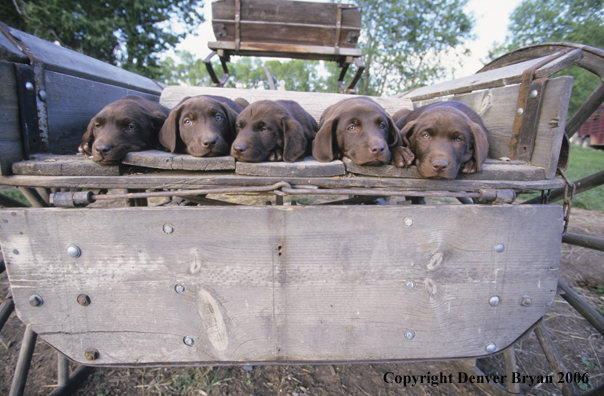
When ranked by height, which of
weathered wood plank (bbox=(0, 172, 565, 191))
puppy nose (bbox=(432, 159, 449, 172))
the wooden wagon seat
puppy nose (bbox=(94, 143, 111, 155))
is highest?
the wooden wagon seat

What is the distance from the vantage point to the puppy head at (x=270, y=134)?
2174 mm

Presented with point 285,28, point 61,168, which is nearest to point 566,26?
point 285,28

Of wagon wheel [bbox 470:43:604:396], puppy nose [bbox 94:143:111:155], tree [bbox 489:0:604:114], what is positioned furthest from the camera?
tree [bbox 489:0:604:114]

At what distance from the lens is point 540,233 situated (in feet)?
5.95

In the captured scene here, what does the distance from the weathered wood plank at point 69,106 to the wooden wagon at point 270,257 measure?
15 centimetres

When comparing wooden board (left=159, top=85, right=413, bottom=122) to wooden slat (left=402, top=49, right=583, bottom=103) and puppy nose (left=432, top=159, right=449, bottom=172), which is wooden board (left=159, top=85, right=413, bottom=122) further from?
puppy nose (left=432, top=159, right=449, bottom=172)

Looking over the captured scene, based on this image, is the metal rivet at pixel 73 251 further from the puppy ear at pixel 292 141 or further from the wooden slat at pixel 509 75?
the wooden slat at pixel 509 75

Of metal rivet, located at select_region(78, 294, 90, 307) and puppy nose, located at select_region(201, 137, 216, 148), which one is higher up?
puppy nose, located at select_region(201, 137, 216, 148)

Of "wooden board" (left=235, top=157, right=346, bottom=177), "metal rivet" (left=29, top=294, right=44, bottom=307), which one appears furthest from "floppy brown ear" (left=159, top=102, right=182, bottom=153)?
"metal rivet" (left=29, top=294, right=44, bottom=307)

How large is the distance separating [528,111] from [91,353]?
331cm

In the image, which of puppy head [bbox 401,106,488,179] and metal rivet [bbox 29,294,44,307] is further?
puppy head [bbox 401,106,488,179]

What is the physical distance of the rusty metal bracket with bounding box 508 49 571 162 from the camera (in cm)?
206

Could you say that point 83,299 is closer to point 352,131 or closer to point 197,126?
point 197,126

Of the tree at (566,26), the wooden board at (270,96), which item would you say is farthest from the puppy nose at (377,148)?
the tree at (566,26)
